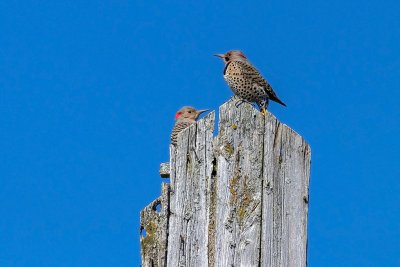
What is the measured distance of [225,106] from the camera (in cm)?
317

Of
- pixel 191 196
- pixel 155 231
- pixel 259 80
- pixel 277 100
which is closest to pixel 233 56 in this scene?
pixel 259 80

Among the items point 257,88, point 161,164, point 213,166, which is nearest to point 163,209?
point 213,166

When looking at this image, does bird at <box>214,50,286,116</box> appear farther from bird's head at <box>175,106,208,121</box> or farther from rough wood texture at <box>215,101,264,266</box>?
rough wood texture at <box>215,101,264,266</box>

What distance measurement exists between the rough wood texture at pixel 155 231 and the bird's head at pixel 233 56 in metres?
3.24

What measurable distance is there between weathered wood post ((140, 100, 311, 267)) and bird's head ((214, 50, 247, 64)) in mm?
3456

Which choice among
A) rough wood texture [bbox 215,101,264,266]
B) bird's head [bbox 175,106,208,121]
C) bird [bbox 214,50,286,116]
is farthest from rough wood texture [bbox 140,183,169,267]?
bird's head [bbox 175,106,208,121]

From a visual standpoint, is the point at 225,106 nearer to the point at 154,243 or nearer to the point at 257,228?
the point at 257,228

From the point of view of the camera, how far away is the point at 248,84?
5.81m

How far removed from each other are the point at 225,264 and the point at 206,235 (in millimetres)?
194

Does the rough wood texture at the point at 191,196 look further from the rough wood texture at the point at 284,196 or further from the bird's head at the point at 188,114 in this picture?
the bird's head at the point at 188,114

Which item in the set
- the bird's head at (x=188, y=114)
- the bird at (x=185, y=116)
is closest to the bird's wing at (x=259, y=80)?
the bird at (x=185, y=116)

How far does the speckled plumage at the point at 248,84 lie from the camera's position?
5777 millimetres

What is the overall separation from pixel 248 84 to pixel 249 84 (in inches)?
0.4

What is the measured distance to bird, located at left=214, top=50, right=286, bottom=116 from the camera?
5773 mm
